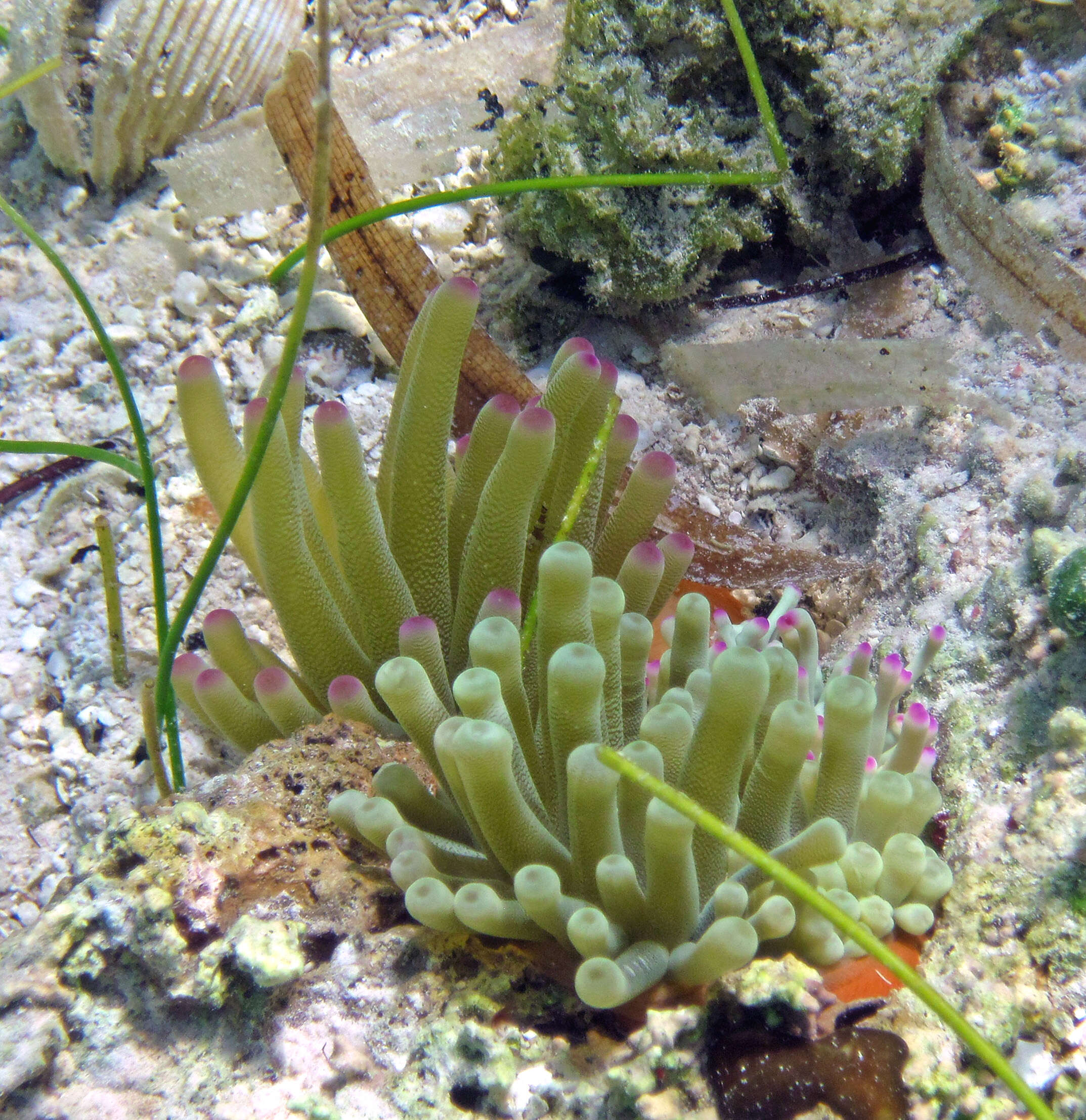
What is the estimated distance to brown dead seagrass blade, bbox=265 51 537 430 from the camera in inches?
88.9

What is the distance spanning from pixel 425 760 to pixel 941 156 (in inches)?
89.0

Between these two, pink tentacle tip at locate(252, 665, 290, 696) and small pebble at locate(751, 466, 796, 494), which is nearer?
pink tentacle tip at locate(252, 665, 290, 696)

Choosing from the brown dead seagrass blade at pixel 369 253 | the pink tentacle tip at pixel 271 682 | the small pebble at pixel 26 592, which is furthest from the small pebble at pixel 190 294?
the pink tentacle tip at pixel 271 682

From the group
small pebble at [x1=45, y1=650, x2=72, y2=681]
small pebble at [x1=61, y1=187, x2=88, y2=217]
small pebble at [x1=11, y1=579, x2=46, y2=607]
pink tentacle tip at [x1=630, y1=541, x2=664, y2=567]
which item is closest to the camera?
pink tentacle tip at [x1=630, y1=541, x2=664, y2=567]

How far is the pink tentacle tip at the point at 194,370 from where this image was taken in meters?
1.38

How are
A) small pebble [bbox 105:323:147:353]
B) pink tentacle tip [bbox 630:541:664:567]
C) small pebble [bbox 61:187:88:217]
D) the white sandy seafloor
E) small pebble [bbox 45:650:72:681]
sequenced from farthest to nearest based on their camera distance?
1. small pebble [bbox 61:187:88:217]
2. small pebble [bbox 105:323:147:353]
3. small pebble [bbox 45:650:72:681]
4. pink tentacle tip [bbox 630:541:664:567]
5. the white sandy seafloor

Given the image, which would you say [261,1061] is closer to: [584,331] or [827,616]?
[827,616]

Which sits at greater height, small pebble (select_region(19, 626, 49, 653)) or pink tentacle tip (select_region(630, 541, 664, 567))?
small pebble (select_region(19, 626, 49, 653))

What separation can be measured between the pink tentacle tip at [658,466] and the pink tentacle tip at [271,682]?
80 cm

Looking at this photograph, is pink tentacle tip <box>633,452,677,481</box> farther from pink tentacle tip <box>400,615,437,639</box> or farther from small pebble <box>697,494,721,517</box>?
small pebble <box>697,494,721,517</box>

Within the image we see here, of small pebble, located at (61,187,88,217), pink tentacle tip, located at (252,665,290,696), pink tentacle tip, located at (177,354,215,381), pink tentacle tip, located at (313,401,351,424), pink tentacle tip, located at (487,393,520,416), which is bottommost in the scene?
pink tentacle tip, located at (252,665,290,696)

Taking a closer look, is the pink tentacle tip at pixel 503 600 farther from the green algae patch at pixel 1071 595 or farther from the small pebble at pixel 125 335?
the small pebble at pixel 125 335

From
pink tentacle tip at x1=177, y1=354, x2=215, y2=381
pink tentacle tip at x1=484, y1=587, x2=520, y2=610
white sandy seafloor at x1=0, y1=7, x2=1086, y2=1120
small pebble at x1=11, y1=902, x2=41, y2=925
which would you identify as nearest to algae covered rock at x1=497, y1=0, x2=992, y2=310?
white sandy seafloor at x1=0, y1=7, x2=1086, y2=1120

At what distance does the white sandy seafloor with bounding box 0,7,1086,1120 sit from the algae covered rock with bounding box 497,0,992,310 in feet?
1.00
